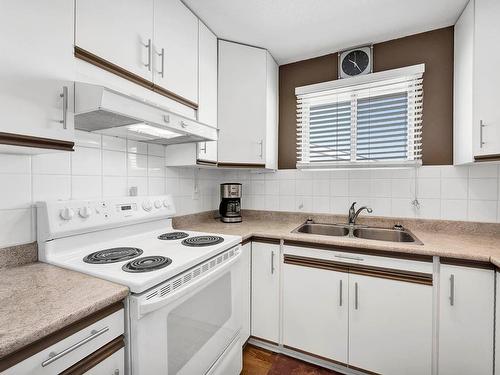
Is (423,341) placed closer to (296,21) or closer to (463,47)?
(463,47)

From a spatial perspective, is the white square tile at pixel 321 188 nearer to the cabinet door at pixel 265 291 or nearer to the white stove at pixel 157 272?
the cabinet door at pixel 265 291

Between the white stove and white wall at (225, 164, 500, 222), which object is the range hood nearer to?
the white stove

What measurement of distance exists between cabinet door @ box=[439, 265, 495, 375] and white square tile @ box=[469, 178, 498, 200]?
2.38 ft

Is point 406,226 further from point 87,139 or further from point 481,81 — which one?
point 87,139

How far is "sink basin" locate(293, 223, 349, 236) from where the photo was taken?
2.01m

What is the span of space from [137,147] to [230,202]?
0.92 meters

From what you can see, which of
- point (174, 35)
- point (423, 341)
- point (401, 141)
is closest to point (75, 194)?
point (174, 35)

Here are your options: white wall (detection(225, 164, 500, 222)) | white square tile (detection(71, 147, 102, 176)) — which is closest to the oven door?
white square tile (detection(71, 147, 102, 176))

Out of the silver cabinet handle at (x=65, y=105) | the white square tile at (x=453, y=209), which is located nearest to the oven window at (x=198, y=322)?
the silver cabinet handle at (x=65, y=105)

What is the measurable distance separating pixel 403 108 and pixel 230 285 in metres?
1.88

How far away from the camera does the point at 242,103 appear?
2008mm

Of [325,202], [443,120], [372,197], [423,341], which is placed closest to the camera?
[423,341]

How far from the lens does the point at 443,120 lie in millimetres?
1847

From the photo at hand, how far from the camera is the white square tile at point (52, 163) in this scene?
112 cm
